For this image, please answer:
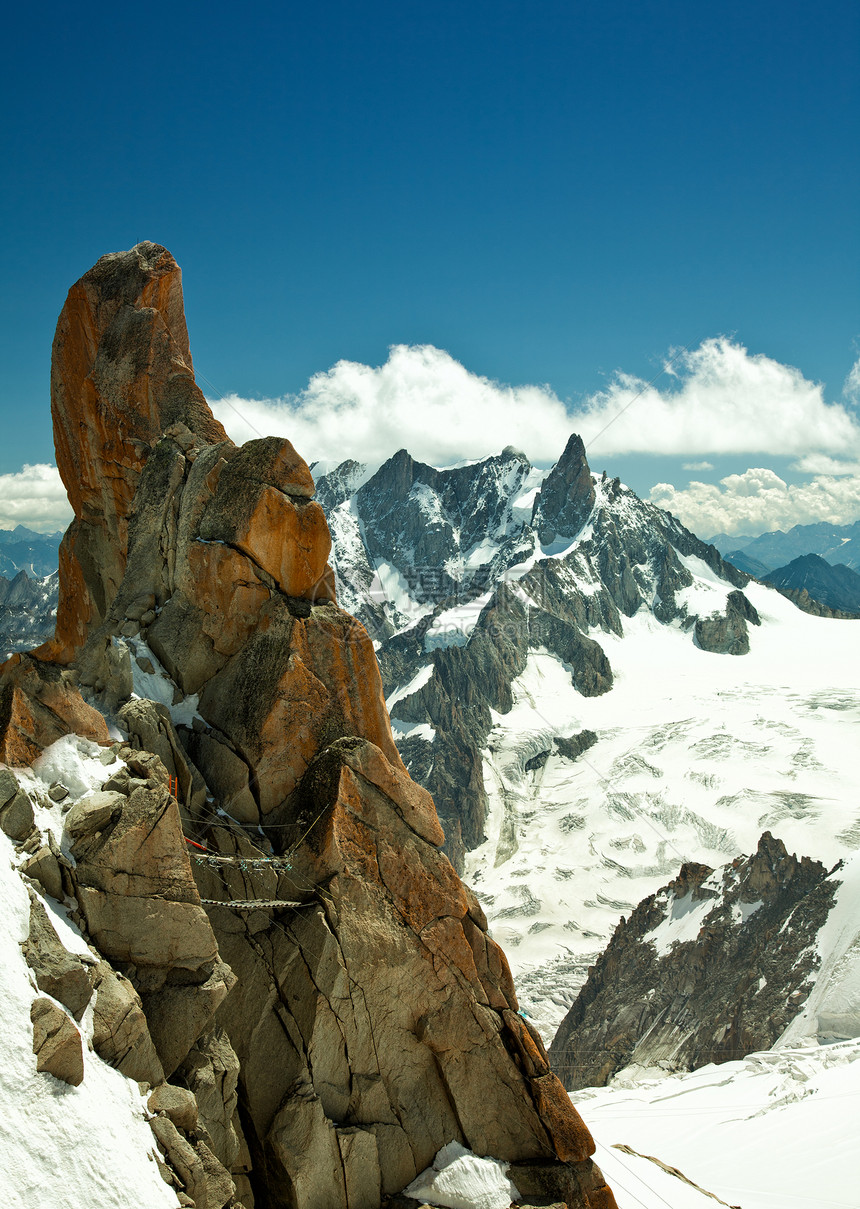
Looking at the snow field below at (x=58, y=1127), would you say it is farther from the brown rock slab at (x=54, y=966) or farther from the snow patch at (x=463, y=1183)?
the snow patch at (x=463, y=1183)

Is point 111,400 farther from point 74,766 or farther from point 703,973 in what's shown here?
point 703,973

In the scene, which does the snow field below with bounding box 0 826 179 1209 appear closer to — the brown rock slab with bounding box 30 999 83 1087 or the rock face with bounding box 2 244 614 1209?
the brown rock slab with bounding box 30 999 83 1087

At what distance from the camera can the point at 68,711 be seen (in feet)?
48.8

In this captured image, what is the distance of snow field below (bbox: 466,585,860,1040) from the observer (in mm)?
110625

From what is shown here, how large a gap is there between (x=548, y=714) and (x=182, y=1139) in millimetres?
174593

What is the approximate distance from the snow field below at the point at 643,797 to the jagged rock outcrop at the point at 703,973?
11.8m

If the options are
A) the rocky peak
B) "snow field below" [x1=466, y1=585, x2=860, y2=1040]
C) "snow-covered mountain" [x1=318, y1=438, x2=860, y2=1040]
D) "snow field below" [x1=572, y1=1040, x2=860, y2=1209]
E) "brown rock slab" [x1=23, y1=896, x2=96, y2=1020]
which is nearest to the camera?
"brown rock slab" [x1=23, y1=896, x2=96, y2=1020]

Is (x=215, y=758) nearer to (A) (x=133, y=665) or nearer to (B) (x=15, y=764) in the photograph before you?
(A) (x=133, y=665)

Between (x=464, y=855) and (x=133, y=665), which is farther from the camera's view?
(x=464, y=855)

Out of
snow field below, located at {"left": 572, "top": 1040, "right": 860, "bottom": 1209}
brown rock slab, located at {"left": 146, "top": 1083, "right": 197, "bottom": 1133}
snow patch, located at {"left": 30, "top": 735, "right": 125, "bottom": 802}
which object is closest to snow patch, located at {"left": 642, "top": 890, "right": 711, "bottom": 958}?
snow field below, located at {"left": 572, "top": 1040, "right": 860, "bottom": 1209}

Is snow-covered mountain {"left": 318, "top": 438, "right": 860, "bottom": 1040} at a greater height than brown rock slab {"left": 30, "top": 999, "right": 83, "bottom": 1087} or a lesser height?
lesser

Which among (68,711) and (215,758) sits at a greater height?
(68,711)

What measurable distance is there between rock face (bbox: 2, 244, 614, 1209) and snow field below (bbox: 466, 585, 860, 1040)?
269 ft

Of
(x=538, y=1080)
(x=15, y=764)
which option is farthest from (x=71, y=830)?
(x=538, y=1080)
